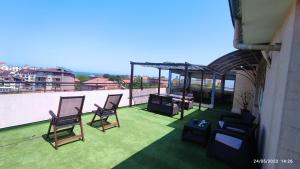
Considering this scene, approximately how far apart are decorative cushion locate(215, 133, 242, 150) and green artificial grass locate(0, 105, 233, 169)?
1.34 feet

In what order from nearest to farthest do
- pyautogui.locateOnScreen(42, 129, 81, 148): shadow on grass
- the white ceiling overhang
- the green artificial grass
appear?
the white ceiling overhang → the green artificial grass → pyautogui.locateOnScreen(42, 129, 81, 148): shadow on grass

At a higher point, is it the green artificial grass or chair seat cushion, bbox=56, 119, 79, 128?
chair seat cushion, bbox=56, 119, 79, 128

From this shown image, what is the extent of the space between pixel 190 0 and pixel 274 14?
344cm

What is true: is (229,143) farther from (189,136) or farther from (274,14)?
(274,14)

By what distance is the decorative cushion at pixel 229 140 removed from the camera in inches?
120

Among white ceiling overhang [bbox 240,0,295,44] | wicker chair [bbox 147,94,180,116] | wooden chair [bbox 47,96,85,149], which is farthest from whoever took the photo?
wicker chair [bbox 147,94,180,116]

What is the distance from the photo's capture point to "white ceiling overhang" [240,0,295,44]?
1.80 m

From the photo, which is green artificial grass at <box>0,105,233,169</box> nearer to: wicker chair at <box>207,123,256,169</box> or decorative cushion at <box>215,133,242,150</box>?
wicker chair at <box>207,123,256,169</box>

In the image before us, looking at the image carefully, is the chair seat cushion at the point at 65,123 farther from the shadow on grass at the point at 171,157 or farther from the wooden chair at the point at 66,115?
the shadow on grass at the point at 171,157

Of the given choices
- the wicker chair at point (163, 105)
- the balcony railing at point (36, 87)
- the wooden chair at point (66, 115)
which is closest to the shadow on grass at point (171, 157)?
the wooden chair at point (66, 115)

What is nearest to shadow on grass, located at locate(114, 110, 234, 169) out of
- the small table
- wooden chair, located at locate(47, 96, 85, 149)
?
the small table

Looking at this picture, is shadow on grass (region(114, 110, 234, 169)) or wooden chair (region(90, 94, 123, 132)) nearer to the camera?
shadow on grass (region(114, 110, 234, 169))

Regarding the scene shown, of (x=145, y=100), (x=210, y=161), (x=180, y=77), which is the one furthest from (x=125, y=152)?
(x=180, y=77)

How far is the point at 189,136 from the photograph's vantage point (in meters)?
4.21
